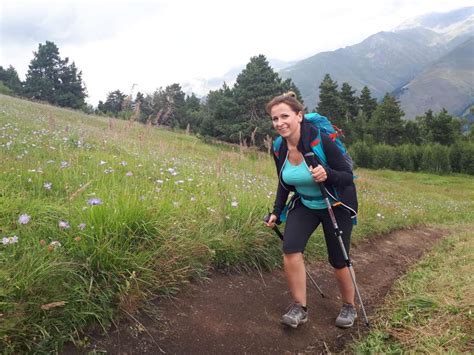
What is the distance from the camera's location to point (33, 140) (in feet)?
24.8

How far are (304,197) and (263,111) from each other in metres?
43.6

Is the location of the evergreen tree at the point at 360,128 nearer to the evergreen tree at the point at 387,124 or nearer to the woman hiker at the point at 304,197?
the evergreen tree at the point at 387,124

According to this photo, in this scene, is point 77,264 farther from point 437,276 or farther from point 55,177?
point 437,276

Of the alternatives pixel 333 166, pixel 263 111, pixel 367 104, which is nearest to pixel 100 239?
pixel 333 166

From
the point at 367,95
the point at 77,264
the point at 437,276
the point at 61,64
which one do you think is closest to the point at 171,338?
the point at 77,264

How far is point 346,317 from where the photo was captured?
163 inches

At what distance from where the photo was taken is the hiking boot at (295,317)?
12.6ft

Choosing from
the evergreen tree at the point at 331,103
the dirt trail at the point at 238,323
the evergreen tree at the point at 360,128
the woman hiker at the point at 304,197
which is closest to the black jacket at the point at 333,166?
the woman hiker at the point at 304,197

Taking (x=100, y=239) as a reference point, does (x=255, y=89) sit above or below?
above

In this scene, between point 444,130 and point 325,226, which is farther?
point 444,130

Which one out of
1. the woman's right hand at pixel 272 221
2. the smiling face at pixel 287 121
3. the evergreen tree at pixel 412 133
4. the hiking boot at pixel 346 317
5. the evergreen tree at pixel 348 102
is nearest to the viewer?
the smiling face at pixel 287 121

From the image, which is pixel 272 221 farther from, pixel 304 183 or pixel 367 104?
pixel 367 104

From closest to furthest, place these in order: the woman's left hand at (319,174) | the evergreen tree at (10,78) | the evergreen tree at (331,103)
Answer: the woman's left hand at (319,174), the evergreen tree at (331,103), the evergreen tree at (10,78)

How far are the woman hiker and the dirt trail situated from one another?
218 millimetres
